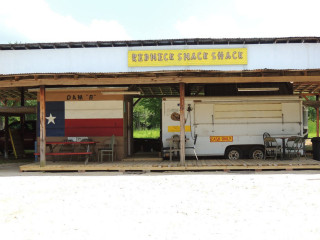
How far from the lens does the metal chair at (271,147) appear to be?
37.9 ft

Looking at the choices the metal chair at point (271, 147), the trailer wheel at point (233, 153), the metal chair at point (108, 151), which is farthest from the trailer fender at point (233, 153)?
the metal chair at point (108, 151)

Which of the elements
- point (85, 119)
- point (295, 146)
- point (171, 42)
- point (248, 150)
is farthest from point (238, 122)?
point (171, 42)

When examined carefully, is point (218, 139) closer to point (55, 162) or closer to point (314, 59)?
point (55, 162)

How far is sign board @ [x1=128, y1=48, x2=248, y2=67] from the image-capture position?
15531mm

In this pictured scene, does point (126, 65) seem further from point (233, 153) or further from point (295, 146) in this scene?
point (295, 146)
